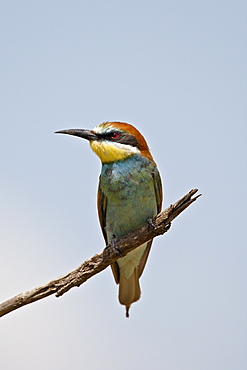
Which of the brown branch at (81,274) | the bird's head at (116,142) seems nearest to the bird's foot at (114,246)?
the brown branch at (81,274)

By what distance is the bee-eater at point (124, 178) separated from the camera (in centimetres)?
421

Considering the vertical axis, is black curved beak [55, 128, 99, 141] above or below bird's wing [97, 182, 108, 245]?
above

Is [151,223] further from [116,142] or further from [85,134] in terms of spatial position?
[85,134]

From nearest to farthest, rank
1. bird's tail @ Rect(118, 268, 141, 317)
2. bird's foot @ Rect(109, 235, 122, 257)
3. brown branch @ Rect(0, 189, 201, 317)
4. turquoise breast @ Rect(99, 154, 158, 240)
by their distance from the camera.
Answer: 1. brown branch @ Rect(0, 189, 201, 317)
2. bird's foot @ Rect(109, 235, 122, 257)
3. turquoise breast @ Rect(99, 154, 158, 240)
4. bird's tail @ Rect(118, 268, 141, 317)

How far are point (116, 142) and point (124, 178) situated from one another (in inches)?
12.6

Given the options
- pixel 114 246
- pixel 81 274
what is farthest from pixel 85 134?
pixel 81 274

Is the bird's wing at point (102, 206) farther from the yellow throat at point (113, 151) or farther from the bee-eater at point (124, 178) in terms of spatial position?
the yellow throat at point (113, 151)

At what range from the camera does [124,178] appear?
4203mm

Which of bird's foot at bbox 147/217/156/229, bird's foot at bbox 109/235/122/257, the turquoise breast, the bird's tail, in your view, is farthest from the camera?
the bird's tail

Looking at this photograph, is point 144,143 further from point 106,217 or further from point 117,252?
point 117,252

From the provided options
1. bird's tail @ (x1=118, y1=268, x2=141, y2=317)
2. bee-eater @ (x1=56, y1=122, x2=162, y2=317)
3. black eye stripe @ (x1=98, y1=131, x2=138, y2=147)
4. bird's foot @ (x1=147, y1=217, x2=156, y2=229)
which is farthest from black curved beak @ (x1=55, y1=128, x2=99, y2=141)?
bird's tail @ (x1=118, y1=268, x2=141, y2=317)

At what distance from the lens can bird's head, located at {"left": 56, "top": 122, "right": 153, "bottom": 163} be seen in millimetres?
4273

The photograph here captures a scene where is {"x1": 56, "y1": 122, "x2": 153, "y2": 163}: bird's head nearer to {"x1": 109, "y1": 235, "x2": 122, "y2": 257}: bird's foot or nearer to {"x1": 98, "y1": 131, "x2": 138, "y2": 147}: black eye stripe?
{"x1": 98, "y1": 131, "x2": 138, "y2": 147}: black eye stripe

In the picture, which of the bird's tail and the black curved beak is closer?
the black curved beak
